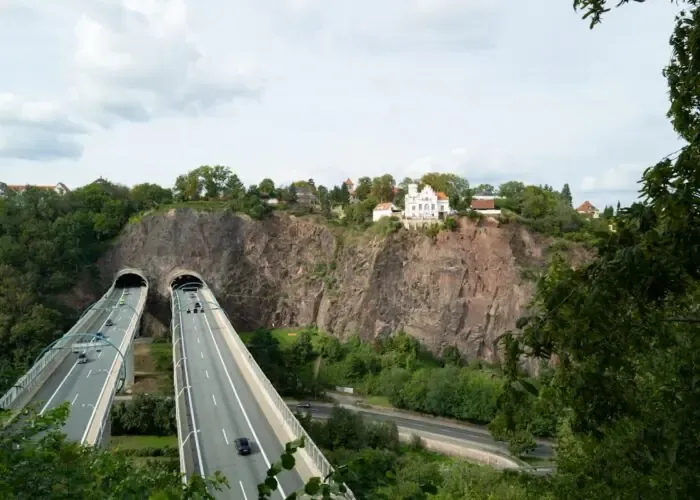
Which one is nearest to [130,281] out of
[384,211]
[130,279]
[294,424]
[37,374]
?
[130,279]

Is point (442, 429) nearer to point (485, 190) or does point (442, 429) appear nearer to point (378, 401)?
point (378, 401)

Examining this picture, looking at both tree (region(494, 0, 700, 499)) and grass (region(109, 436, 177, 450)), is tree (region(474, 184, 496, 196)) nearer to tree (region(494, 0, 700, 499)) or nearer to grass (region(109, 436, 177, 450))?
grass (region(109, 436, 177, 450))

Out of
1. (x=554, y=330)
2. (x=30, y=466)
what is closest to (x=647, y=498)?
(x=554, y=330)

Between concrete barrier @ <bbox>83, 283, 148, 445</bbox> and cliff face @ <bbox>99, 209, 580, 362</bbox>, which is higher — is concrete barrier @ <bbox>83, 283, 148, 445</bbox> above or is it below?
below

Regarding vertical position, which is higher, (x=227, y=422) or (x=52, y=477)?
(x=52, y=477)

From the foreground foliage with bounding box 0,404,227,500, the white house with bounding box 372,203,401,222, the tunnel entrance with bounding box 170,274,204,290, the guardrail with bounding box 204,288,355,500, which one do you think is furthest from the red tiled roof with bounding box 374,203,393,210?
the foreground foliage with bounding box 0,404,227,500

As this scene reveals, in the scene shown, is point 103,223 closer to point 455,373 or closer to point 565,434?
point 455,373
